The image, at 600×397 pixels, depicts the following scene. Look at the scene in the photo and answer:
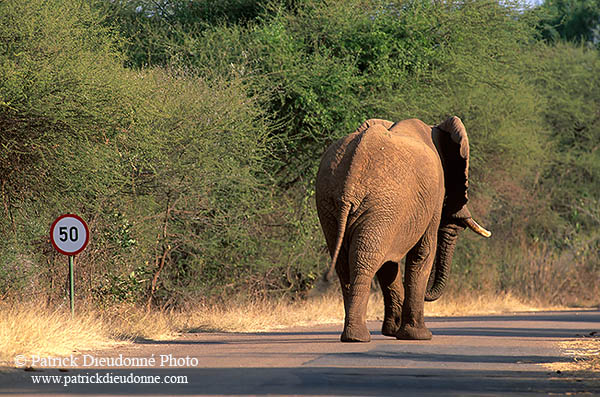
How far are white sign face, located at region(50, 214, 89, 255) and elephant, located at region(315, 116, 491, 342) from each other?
11.4 feet

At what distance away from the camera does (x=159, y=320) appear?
1998 cm

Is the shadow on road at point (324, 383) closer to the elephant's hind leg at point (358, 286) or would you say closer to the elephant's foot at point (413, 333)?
the elephant's hind leg at point (358, 286)

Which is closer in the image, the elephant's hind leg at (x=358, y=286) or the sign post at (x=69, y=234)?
the elephant's hind leg at (x=358, y=286)

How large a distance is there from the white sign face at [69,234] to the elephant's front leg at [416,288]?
15.8 ft

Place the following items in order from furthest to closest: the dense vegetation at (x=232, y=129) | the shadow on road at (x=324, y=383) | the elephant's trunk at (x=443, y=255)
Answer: the dense vegetation at (x=232, y=129) < the elephant's trunk at (x=443, y=255) < the shadow on road at (x=324, y=383)

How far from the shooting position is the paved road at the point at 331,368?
10992 mm

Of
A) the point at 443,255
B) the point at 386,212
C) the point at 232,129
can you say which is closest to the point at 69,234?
the point at 386,212

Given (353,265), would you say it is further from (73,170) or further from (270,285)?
(270,285)

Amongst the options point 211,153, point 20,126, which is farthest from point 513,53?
point 20,126

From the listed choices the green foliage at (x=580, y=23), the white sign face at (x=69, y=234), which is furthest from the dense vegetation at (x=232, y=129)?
the green foliage at (x=580, y=23)

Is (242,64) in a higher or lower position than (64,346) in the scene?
higher

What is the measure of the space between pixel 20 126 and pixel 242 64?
8.54 metres

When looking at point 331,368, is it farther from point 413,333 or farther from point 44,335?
point 413,333

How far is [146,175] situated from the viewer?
75.2 feet
